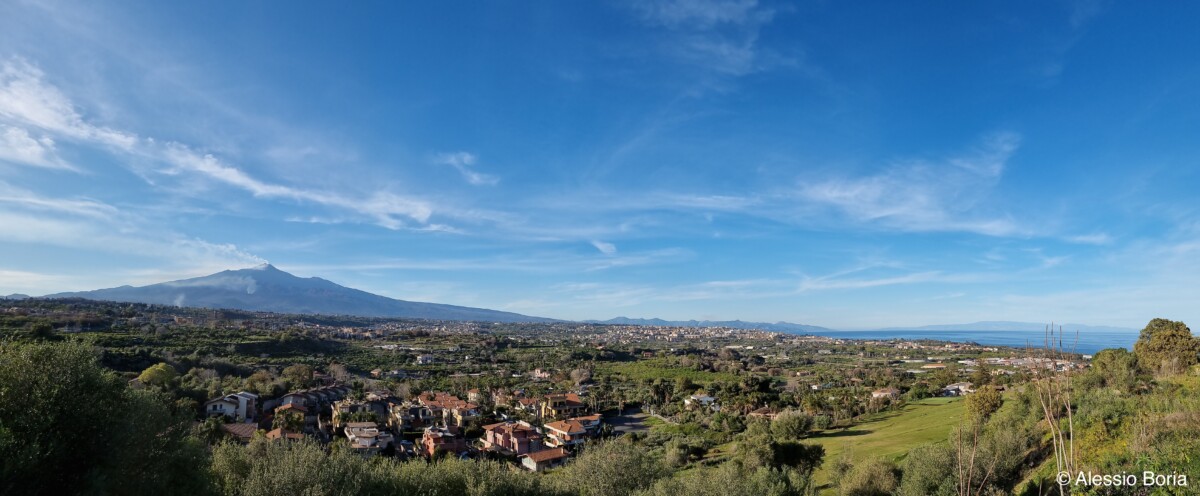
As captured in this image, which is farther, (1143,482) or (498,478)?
(498,478)

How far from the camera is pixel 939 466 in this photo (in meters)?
19.3

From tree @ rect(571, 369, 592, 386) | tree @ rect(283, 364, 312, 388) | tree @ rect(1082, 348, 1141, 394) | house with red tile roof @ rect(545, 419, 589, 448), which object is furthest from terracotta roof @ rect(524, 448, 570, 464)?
tree @ rect(571, 369, 592, 386)

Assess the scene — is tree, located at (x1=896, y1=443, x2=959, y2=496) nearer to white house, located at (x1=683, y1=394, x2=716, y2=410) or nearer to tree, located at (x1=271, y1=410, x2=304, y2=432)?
tree, located at (x1=271, y1=410, x2=304, y2=432)

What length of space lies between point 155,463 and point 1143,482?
70.3ft

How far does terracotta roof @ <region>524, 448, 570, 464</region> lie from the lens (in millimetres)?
37938

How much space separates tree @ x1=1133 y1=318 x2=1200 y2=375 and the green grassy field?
1179 centimetres

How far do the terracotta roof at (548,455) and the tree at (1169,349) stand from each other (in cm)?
3934

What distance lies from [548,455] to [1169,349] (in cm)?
4324

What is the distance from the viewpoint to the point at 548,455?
38875 mm

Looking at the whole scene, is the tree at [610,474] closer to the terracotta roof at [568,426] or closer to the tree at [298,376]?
→ the terracotta roof at [568,426]

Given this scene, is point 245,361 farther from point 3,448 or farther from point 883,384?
point 883,384

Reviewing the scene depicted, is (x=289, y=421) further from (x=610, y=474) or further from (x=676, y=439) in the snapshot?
(x=610, y=474)

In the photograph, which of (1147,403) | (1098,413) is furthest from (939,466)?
(1147,403)

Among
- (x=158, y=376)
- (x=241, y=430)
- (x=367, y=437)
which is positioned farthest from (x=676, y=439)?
(x=158, y=376)
